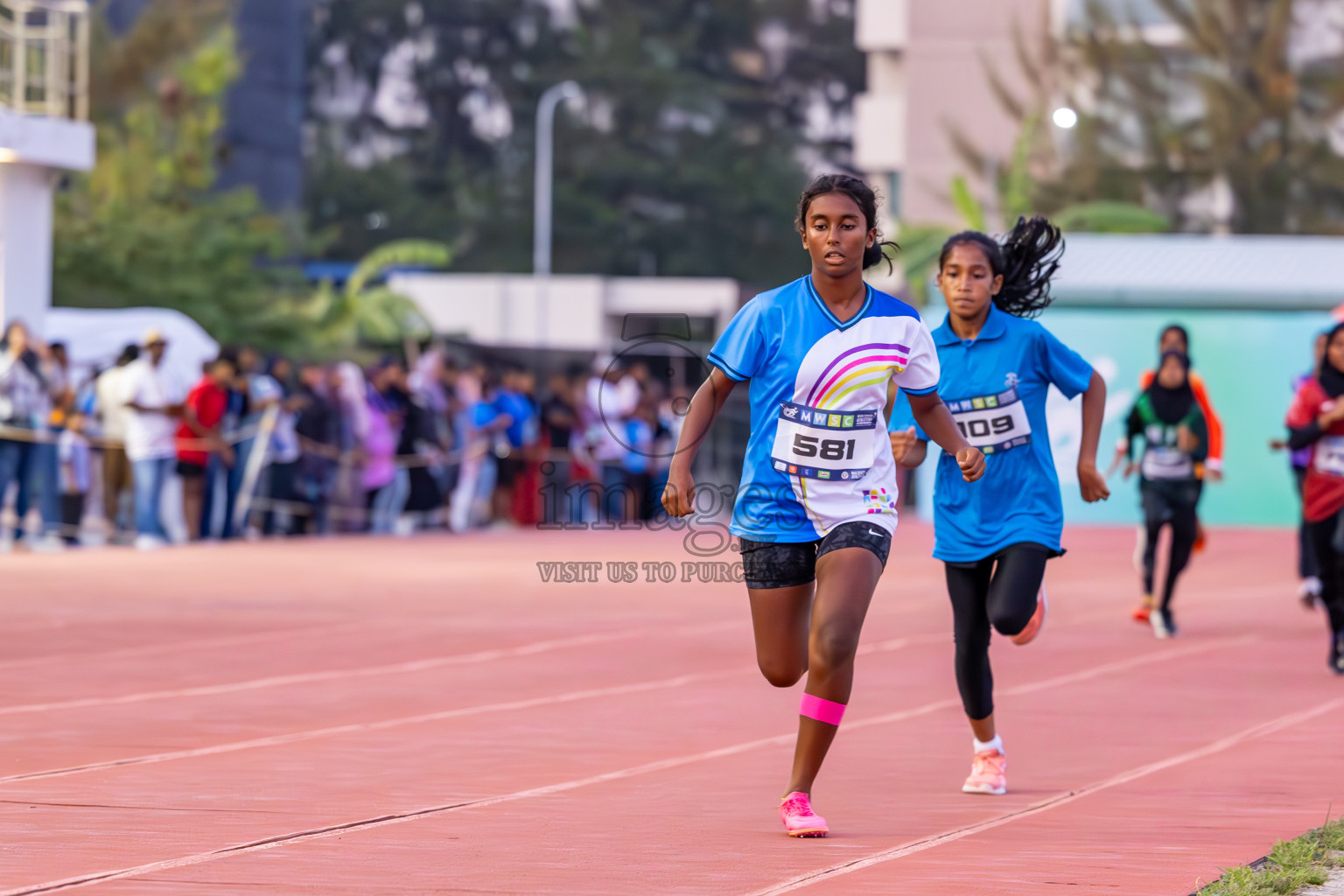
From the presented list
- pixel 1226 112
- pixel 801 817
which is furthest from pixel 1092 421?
pixel 1226 112

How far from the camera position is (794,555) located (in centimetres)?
693

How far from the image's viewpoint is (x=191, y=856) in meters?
6.22

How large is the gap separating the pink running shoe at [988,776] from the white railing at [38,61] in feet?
59.3

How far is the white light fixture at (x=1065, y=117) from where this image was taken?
53.9 m

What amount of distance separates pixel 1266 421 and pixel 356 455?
12113mm

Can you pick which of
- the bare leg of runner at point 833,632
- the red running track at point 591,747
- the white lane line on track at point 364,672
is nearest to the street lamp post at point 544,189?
the red running track at point 591,747

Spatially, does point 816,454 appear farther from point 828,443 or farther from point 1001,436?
point 1001,436

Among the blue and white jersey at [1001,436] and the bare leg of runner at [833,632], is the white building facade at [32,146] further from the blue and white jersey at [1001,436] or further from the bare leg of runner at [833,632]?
the bare leg of runner at [833,632]

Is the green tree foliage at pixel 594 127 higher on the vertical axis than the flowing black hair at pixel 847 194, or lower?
higher

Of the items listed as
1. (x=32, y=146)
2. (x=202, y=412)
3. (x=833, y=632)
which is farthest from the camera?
(x=32, y=146)

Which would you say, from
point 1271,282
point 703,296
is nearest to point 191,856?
point 1271,282

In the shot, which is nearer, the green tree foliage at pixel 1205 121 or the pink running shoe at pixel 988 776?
the pink running shoe at pixel 988 776

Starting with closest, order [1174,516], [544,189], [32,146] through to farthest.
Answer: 1. [1174,516]
2. [32,146]
3. [544,189]

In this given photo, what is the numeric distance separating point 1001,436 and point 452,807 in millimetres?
2459
